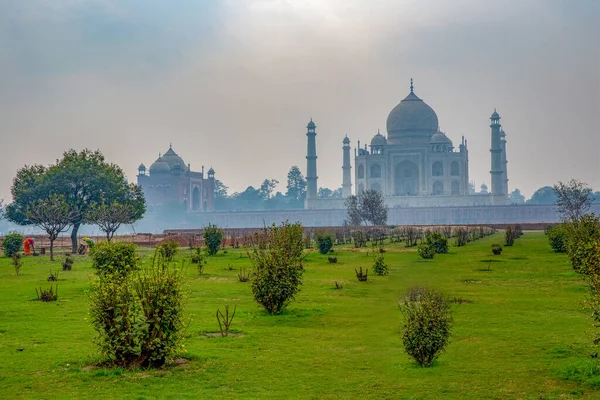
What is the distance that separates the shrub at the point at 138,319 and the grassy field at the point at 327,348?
0.29m

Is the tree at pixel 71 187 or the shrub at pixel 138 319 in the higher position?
the tree at pixel 71 187

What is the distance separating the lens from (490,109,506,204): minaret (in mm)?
85938

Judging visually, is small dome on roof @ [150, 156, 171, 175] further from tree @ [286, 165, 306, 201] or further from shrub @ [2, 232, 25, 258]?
shrub @ [2, 232, 25, 258]

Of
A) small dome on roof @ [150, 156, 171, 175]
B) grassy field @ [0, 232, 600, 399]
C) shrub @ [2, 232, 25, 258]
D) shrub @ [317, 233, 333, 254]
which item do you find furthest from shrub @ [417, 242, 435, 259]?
small dome on roof @ [150, 156, 171, 175]

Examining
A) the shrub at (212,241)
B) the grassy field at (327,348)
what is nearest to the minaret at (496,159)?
the shrub at (212,241)

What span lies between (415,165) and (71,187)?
55218 millimetres

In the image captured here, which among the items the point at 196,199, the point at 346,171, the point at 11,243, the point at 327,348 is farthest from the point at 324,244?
the point at 196,199

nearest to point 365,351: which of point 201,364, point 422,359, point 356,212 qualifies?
point 422,359

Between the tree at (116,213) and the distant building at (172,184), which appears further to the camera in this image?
the distant building at (172,184)

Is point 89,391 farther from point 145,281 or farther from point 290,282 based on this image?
point 290,282

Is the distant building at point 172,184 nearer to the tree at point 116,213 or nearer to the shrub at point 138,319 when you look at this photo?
the tree at point 116,213

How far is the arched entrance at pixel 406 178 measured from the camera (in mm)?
90188

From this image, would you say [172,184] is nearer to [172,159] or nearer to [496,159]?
[172,159]

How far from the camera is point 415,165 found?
89625 mm
